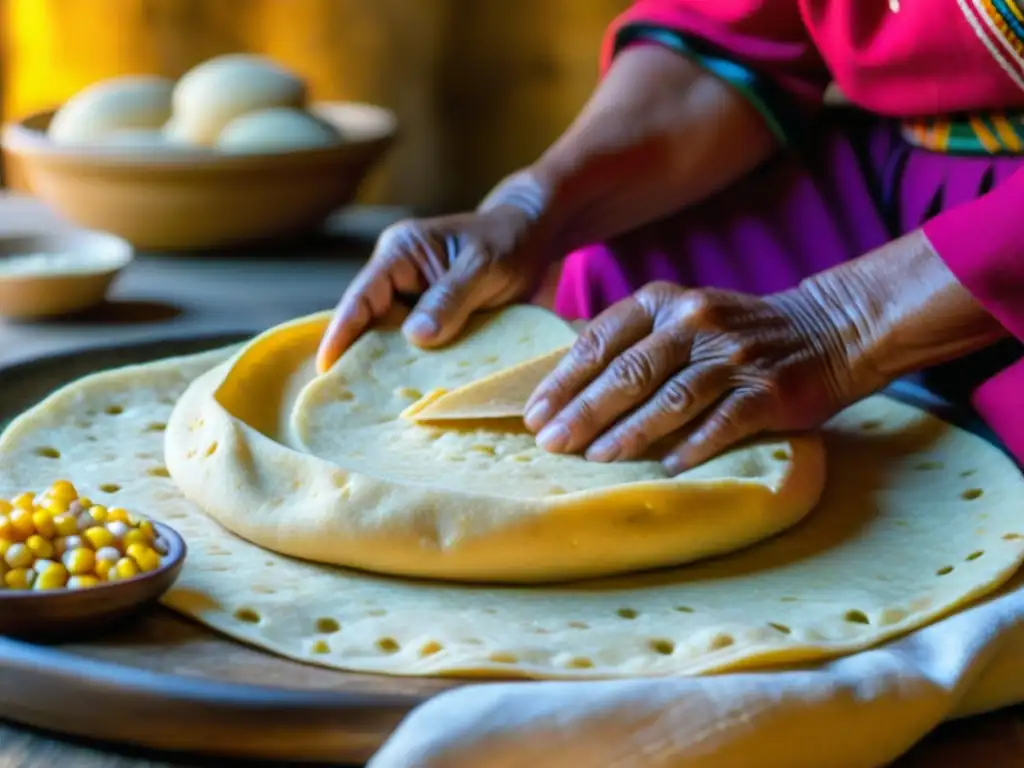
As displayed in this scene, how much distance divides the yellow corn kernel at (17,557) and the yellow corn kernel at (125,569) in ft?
0.16

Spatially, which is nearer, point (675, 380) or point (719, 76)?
point (675, 380)

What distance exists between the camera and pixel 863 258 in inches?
43.3

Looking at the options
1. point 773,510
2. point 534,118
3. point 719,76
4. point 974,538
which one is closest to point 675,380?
point 773,510

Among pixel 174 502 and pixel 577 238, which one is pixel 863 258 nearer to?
pixel 577 238

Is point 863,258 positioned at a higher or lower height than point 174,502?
higher

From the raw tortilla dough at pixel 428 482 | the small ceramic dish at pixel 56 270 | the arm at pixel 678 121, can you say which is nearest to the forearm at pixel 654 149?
the arm at pixel 678 121

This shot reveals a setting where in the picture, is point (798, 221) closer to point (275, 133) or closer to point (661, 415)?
point (661, 415)

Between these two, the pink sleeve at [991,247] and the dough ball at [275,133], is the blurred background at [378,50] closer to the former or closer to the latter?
the dough ball at [275,133]

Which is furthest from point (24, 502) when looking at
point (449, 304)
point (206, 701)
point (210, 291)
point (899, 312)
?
point (210, 291)

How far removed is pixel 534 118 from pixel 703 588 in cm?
196

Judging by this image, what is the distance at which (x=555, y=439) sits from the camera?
1016 millimetres

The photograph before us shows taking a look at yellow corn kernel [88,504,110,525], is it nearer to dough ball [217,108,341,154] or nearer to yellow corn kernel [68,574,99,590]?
yellow corn kernel [68,574,99,590]

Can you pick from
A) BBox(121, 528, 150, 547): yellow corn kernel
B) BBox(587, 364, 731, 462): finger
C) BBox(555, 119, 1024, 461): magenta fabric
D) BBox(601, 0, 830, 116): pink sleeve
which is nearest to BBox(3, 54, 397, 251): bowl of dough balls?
BBox(555, 119, 1024, 461): magenta fabric

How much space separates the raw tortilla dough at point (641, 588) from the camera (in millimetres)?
773
